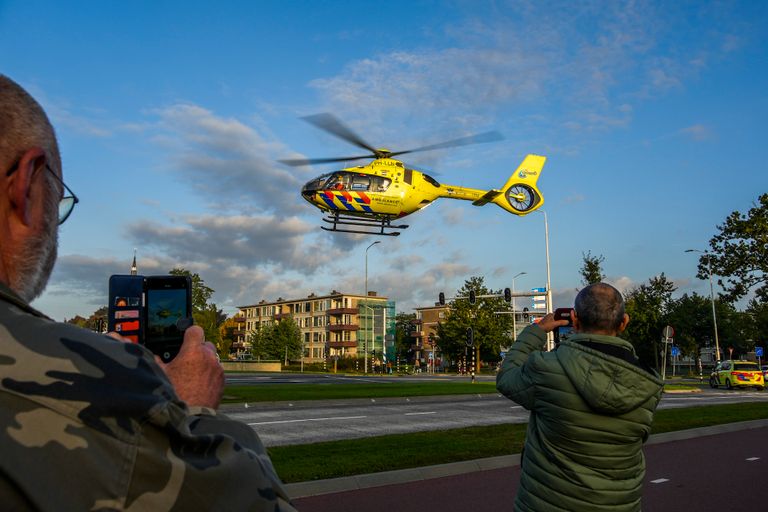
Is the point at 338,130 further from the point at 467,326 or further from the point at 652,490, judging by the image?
the point at 467,326

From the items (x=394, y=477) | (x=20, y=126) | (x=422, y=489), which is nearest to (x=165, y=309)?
(x=20, y=126)

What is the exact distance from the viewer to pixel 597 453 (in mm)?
2904

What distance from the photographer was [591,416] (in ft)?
9.57

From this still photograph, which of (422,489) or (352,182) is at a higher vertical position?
(352,182)

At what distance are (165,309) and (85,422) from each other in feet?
5.63

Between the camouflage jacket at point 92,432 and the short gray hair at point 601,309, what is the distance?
239 cm

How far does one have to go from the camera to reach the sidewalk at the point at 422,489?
6.92 meters

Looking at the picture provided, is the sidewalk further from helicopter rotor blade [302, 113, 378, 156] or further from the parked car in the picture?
the parked car

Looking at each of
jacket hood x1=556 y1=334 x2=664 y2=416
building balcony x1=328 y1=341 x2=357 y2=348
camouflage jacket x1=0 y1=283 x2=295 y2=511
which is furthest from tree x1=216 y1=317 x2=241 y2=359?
camouflage jacket x1=0 y1=283 x2=295 y2=511

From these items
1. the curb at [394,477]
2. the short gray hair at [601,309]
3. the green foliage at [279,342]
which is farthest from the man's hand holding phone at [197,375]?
the green foliage at [279,342]

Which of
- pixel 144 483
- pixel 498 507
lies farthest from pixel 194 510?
pixel 498 507

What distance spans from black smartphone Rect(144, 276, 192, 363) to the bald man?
1201 mm

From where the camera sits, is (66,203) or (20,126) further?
(66,203)

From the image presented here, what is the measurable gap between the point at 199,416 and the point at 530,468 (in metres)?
2.40
